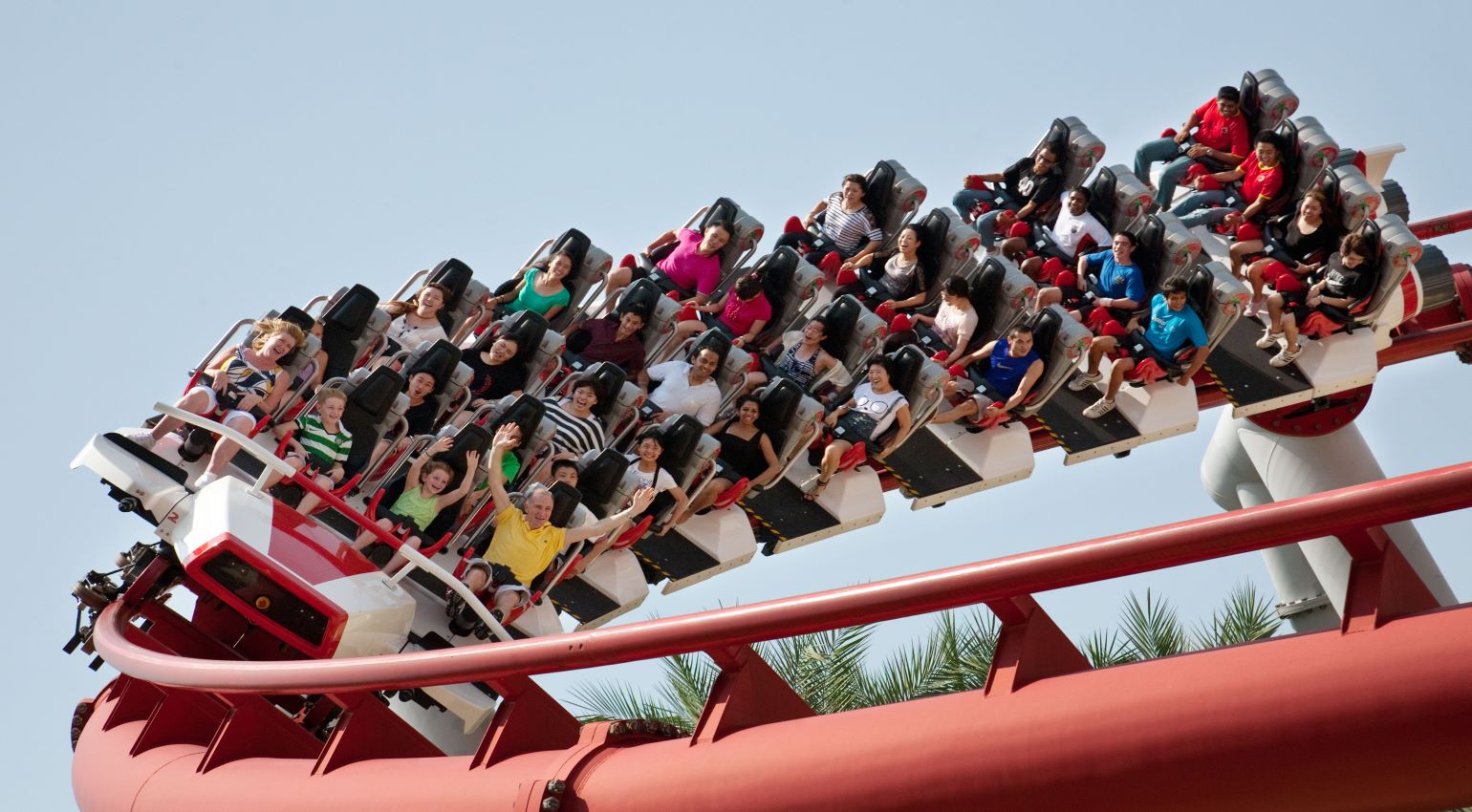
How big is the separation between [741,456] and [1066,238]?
2822mm

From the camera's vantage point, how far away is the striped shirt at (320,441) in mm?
7297

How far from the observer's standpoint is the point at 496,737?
4887 millimetres

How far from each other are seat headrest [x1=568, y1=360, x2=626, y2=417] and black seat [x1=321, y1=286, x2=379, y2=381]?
1069 mm

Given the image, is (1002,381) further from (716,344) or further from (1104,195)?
(1104,195)

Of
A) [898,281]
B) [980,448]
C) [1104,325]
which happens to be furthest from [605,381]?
[1104,325]

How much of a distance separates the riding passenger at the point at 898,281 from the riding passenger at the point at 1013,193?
939mm

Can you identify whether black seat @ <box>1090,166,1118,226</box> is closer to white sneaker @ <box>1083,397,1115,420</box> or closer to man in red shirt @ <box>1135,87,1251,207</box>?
man in red shirt @ <box>1135,87,1251,207</box>

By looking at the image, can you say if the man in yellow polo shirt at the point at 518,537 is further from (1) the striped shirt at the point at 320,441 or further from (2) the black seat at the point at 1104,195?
(2) the black seat at the point at 1104,195

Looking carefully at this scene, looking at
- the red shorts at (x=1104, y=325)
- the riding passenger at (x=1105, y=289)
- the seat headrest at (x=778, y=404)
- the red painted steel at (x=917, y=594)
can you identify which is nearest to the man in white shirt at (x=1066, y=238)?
the riding passenger at (x=1105, y=289)

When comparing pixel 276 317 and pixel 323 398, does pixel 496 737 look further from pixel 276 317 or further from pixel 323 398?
pixel 276 317

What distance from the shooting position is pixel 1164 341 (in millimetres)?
9242

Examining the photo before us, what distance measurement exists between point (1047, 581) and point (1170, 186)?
7.85 m

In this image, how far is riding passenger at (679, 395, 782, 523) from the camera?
337 inches

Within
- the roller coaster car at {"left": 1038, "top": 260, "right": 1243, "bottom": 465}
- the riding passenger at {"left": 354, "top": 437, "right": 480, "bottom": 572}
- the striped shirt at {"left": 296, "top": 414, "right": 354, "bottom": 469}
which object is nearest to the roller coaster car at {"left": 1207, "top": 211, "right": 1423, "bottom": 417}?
the roller coaster car at {"left": 1038, "top": 260, "right": 1243, "bottom": 465}
